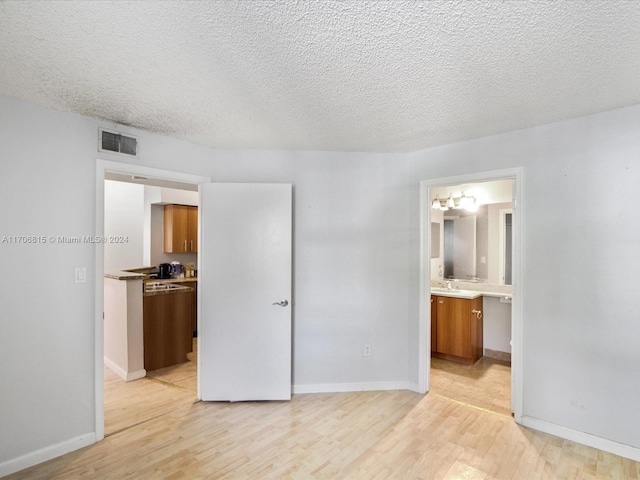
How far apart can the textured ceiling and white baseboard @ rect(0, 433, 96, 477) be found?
7.60 feet

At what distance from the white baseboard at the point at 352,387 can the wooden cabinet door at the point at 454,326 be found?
100 centimetres

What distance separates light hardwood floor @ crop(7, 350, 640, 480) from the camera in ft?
6.47

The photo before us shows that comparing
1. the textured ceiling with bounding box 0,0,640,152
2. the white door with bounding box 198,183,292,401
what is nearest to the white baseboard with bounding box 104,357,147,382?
the white door with bounding box 198,183,292,401

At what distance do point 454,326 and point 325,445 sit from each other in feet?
7.50

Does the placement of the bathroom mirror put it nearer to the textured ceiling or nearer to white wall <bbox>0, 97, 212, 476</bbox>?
the textured ceiling

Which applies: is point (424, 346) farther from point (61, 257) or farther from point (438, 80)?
point (61, 257)

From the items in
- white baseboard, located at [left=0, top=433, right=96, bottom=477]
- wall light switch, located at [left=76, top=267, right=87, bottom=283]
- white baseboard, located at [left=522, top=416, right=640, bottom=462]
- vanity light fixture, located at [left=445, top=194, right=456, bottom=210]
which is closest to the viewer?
white baseboard, located at [left=0, top=433, right=96, bottom=477]

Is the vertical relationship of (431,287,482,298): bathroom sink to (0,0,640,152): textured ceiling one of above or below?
below

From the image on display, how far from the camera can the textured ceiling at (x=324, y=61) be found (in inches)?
50.1

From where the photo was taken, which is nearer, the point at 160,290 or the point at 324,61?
the point at 324,61

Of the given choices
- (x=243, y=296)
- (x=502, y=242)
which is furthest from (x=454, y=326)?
(x=243, y=296)

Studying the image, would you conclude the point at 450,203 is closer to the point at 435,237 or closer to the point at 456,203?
the point at 456,203

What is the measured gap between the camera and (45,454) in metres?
Answer: 2.08

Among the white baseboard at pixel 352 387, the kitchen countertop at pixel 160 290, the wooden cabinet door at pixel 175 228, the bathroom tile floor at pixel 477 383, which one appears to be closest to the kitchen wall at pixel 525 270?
the bathroom tile floor at pixel 477 383
